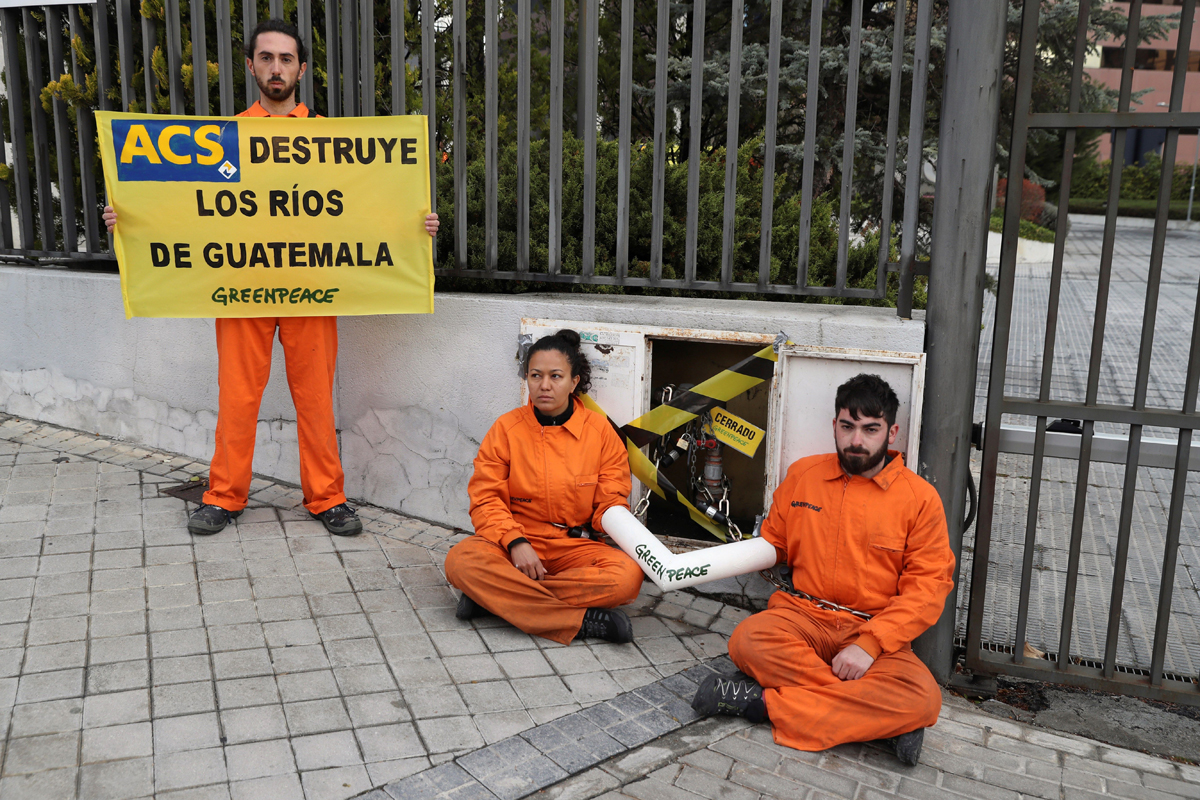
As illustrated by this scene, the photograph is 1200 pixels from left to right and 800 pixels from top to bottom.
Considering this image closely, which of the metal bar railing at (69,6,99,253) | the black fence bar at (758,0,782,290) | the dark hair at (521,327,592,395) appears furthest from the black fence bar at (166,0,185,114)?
the black fence bar at (758,0,782,290)

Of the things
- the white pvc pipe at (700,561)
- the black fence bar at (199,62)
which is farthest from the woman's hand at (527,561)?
the black fence bar at (199,62)

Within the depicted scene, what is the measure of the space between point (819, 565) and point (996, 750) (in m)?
0.85

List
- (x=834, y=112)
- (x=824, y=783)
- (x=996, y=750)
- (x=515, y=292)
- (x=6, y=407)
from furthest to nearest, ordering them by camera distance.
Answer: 1. (x=834, y=112)
2. (x=6, y=407)
3. (x=515, y=292)
4. (x=996, y=750)
5. (x=824, y=783)

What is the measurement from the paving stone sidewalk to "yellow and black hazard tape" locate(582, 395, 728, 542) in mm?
340

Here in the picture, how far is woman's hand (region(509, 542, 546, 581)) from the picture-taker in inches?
151

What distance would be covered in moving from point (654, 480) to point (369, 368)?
167 cm

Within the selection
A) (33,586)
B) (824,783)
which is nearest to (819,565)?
(824,783)

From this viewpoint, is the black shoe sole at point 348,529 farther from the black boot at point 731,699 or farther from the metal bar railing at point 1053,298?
Result: the metal bar railing at point 1053,298

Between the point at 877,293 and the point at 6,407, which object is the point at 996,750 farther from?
the point at 6,407

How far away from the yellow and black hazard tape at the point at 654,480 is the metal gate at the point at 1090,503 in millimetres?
1138

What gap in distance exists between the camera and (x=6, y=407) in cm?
639

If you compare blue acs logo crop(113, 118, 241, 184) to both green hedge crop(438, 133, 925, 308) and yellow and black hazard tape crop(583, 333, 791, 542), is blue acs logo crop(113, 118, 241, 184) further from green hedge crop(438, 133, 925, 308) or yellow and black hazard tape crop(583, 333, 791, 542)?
yellow and black hazard tape crop(583, 333, 791, 542)

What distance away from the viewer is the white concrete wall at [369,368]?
441 cm

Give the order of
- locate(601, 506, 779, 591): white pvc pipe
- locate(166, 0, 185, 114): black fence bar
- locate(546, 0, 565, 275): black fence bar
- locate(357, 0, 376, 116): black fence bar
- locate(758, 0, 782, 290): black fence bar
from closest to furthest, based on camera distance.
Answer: locate(601, 506, 779, 591): white pvc pipe < locate(758, 0, 782, 290): black fence bar < locate(546, 0, 565, 275): black fence bar < locate(357, 0, 376, 116): black fence bar < locate(166, 0, 185, 114): black fence bar
